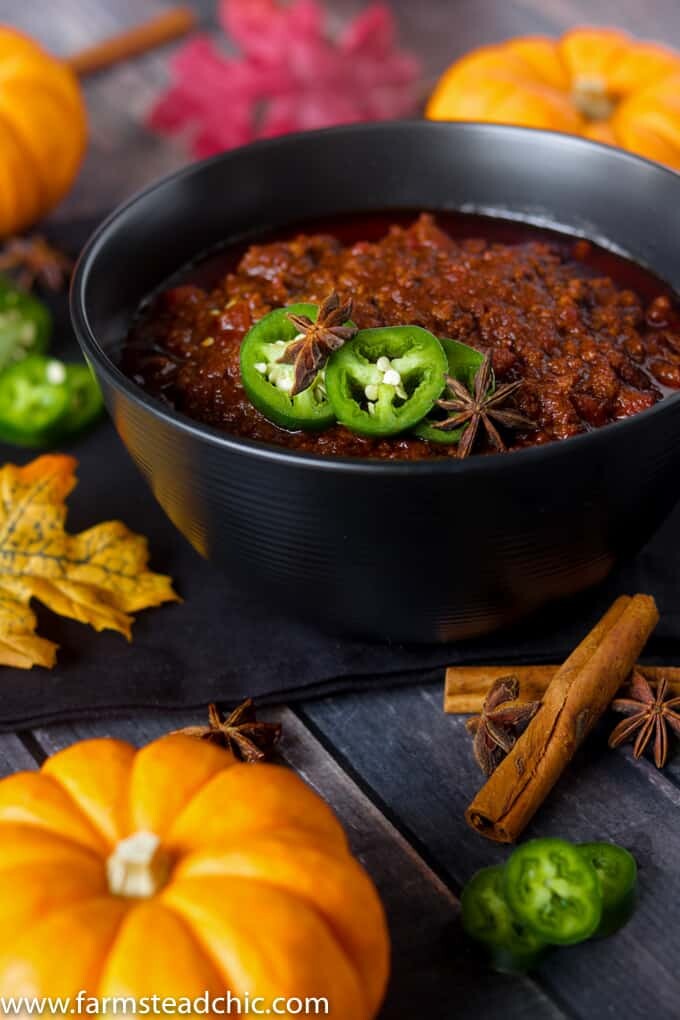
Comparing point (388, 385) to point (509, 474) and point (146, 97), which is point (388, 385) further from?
point (146, 97)

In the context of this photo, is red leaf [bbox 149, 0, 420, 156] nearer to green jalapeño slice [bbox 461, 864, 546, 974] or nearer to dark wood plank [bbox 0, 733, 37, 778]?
dark wood plank [bbox 0, 733, 37, 778]

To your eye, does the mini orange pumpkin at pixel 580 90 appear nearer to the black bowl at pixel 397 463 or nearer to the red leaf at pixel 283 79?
the red leaf at pixel 283 79

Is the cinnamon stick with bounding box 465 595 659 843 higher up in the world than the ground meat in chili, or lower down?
lower down

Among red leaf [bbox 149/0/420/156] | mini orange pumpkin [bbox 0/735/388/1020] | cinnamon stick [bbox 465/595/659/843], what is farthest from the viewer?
red leaf [bbox 149/0/420/156]

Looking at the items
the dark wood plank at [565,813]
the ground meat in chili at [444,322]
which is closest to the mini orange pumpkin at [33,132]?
the ground meat in chili at [444,322]

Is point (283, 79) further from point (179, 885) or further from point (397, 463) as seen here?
point (179, 885)

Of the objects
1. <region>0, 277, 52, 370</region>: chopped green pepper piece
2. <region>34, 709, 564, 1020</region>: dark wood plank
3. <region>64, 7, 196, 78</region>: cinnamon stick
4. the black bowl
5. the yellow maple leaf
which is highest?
the black bowl

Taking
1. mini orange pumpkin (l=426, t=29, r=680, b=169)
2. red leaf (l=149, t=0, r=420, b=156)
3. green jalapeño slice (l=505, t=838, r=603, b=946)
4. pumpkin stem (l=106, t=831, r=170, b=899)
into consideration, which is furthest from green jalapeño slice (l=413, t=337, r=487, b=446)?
red leaf (l=149, t=0, r=420, b=156)
